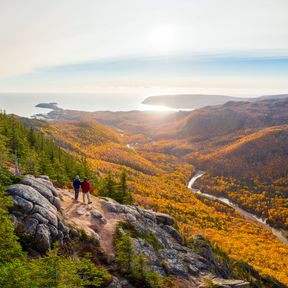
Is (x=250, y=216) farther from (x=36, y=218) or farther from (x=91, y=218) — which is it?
(x=36, y=218)

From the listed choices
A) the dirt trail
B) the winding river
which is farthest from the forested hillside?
the winding river

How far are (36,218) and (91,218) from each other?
10654 mm

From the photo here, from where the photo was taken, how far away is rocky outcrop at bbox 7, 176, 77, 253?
2664 centimetres

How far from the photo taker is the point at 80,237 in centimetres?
3172

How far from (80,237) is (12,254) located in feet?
33.7

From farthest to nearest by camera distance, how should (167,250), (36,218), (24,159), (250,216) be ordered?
(250,216), (24,159), (167,250), (36,218)

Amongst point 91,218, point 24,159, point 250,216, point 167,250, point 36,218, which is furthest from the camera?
point 250,216

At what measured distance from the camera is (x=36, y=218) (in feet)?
92.5

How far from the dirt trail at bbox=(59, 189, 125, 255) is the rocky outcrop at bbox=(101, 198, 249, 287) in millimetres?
1605

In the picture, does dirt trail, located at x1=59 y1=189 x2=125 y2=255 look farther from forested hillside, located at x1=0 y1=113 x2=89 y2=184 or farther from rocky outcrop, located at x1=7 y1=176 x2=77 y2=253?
forested hillside, located at x1=0 y1=113 x2=89 y2=184

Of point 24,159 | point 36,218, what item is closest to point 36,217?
point 36,218

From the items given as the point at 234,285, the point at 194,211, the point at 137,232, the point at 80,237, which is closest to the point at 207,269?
the point at 234,285

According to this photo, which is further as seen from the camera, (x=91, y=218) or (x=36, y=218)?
(x=91, y=218)

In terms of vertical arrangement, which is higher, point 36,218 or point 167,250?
point 36,218
